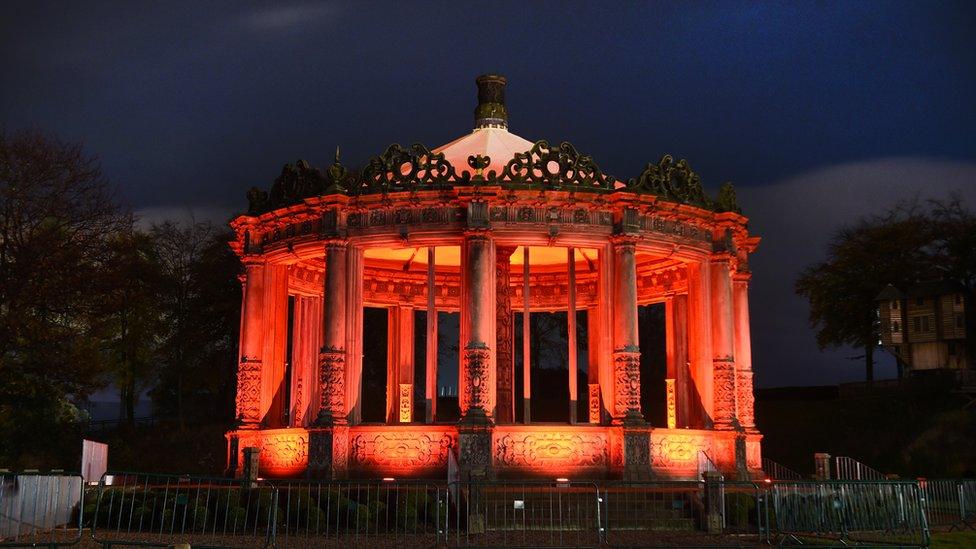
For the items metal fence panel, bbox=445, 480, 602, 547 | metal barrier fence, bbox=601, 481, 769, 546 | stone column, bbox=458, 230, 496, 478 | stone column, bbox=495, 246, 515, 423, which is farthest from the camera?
stone column, bbox=495, 246, 515, 423

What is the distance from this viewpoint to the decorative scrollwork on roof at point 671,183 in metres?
27.8

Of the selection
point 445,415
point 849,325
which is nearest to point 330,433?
point 445,415

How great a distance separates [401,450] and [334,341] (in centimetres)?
326

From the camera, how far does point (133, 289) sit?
1661 inches

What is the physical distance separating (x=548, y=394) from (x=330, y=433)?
37.2 meters

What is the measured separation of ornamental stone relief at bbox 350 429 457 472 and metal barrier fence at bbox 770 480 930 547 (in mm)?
8567

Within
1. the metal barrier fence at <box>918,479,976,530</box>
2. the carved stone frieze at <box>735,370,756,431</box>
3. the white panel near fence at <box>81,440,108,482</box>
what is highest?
the carved stone frieze at <box>735,370,756,431</box>

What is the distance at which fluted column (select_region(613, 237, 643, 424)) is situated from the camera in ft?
85.2

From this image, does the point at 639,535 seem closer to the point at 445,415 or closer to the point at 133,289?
the point at 133,289

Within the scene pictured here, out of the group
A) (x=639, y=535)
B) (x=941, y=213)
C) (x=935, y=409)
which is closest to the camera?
(x=639, y=535)

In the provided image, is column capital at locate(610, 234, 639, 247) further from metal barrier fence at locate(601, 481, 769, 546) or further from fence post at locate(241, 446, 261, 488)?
fence post at locate(241, 446, 261, 488)

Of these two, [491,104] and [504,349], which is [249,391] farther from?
[491,104]

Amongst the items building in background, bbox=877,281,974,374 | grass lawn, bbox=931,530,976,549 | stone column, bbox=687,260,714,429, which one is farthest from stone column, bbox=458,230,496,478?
building in background, bbox=877,281,974,374

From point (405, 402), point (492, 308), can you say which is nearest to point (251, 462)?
point (492, 308)
